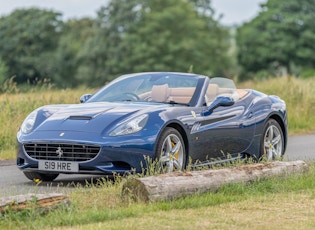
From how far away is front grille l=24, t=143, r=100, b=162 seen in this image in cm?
1075

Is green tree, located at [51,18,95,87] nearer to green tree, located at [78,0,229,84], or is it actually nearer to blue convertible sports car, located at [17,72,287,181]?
green tree, located at [78,0,229,84]

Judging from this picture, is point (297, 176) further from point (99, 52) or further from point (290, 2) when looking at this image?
point (290, 2)

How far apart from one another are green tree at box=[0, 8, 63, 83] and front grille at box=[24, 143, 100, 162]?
255 feet

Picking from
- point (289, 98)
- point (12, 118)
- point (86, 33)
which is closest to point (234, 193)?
point (12, 118)

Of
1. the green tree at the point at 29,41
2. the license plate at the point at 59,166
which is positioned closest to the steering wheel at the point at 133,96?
the license plate at the point at 59,166

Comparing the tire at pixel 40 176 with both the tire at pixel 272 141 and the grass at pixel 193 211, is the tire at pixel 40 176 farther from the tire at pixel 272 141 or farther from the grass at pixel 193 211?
the tire at pixel 272 141

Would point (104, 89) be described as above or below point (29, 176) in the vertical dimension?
above

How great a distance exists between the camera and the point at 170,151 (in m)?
11.1

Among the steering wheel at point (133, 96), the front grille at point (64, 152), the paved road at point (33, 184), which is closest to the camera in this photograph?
the paved road at point (33, 184)

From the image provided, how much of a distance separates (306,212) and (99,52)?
83.1 meters

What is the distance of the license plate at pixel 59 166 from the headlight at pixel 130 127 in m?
0.55

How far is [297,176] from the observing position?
10.7 meters

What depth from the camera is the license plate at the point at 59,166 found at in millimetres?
10758

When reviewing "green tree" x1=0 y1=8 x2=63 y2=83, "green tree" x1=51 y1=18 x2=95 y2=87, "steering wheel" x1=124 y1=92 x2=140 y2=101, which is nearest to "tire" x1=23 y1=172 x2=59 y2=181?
"steering wheel" x1=124 y1=92 x2=140 y2=101
